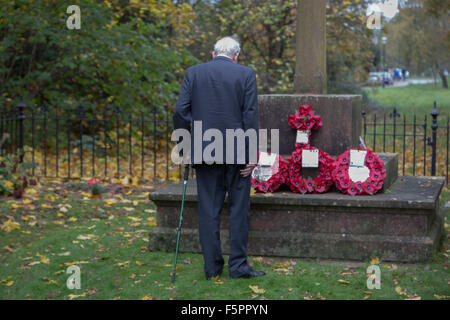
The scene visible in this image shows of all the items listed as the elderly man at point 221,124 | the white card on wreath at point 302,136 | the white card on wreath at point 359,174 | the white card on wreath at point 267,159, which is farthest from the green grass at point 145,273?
the white card on wreath at point 302,136

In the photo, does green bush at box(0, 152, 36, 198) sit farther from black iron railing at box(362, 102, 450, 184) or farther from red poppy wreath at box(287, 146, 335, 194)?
black iron railing at box(362, 102, 450, 184)

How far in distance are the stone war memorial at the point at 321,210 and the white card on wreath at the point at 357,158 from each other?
34 centimetres

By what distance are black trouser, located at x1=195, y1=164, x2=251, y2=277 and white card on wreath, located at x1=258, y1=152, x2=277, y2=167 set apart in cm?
97

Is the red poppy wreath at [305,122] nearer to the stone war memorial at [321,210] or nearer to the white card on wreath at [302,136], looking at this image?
the white card on wreath at [302,136]

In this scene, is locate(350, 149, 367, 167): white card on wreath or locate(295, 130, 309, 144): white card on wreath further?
locate(295, 130, 309, 144): white card on wreath

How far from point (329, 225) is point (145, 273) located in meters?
1.82

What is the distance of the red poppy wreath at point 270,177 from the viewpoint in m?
5.89

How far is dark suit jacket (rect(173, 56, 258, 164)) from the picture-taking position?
491 centimetres

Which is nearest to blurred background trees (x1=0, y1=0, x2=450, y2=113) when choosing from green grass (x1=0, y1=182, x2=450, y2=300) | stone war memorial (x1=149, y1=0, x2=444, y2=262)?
green grass (x1=0, y1=182, x2=450, y2=300)

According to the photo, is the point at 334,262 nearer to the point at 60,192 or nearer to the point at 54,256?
the point at 54,256

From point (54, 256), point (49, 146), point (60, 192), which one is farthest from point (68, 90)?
point (54, 256)

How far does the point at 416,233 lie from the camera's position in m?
5.47

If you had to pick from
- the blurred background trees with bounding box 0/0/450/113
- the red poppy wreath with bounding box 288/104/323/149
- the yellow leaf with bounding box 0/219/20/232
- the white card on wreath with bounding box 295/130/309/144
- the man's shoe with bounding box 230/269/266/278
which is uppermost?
the blurred background trees with bounding box 0/0/450/113

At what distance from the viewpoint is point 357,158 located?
230 inches
